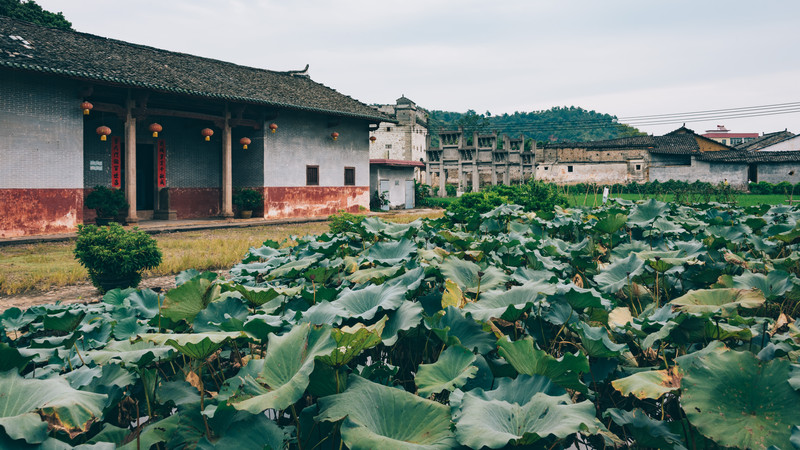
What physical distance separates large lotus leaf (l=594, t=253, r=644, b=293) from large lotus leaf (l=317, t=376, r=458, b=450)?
4.63 feet

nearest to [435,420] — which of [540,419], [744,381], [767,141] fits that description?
[540,419]

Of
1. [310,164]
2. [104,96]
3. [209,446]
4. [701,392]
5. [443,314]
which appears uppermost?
[104,96]

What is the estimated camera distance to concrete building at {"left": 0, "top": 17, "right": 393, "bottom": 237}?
1067 centimetres

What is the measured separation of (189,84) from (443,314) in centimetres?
1303

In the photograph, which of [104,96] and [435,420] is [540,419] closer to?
[435,420]

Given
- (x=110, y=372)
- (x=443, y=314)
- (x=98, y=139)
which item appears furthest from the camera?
(x=98, y=139)

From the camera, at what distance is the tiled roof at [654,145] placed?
34.4 meters

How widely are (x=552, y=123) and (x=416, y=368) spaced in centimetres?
6291

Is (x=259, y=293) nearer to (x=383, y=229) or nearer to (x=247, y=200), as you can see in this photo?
(x=383, y=229)

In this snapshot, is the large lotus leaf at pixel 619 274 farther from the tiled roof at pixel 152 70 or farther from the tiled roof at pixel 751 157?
the tiled roof at pixel 751 157

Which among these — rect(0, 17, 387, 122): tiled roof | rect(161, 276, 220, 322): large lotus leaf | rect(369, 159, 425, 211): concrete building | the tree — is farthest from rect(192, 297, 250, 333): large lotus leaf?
the tree

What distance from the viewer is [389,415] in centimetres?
129

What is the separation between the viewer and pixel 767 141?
1629 inches

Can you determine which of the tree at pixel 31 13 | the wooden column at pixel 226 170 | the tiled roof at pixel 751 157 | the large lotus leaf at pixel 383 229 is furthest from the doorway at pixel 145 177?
the tiled roof at pixel 751 157
